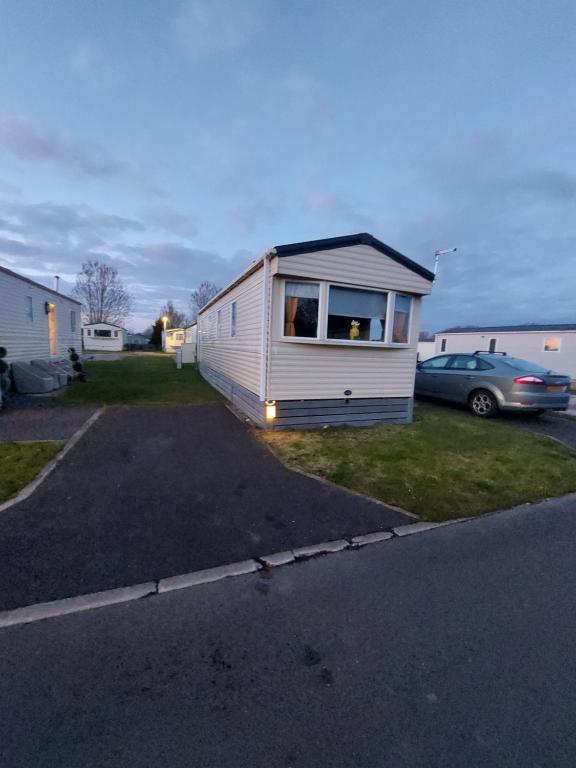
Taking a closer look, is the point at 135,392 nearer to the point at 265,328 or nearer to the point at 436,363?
the point at 265,328

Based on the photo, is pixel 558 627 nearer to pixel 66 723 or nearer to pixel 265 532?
pixel 265 532

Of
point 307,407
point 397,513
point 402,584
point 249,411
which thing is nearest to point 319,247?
point 307,407

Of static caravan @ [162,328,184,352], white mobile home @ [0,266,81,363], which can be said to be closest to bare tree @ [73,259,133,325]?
static caravan @ [162,328,184,352]

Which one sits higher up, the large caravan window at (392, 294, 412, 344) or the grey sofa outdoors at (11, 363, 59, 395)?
the large caravan window at (392, 294, 412, 344)

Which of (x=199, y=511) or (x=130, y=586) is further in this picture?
(x=199, y=511)

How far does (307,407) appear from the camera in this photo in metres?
7.45

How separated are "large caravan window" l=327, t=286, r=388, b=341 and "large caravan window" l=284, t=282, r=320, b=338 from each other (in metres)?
0.33

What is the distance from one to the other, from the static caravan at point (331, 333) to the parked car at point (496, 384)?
2.40 metres

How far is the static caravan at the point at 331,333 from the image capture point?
6953 millimetres

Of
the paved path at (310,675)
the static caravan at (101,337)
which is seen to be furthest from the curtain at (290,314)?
the static caravan at (101,337)

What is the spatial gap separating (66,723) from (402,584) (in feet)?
7.41

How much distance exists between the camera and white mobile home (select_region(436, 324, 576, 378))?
2477 centimetres

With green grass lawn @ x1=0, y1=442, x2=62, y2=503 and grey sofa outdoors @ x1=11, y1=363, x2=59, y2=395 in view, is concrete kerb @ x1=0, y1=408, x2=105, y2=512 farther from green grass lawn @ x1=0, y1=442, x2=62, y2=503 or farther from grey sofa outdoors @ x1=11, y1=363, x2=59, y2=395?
grey sofa outdoors @ x1=11, y1=363, x2=59, y2=395

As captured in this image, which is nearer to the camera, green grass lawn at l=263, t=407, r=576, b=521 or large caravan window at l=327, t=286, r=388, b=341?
green grass lawn at l=263, t=407, r=576, b=521
